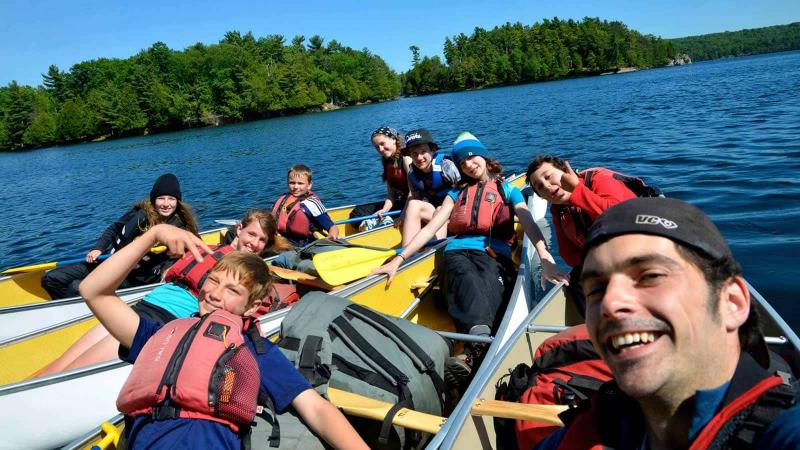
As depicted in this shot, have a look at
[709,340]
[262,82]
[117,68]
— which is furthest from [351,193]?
[117,68]

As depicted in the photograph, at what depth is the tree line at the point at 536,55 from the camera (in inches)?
3236

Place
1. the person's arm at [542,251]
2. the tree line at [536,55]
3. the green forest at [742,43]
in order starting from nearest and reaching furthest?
the person's arm at [542,251], the tree line at [536,55], the green forest at [742,43]

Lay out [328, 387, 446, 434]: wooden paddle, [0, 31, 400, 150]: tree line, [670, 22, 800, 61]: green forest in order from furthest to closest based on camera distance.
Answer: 1. [670, 22, 800, 61]: green forest
2. [0, 31, 400, 150]: tree line
3. [328, 387, 446, 434]: wooden paddle

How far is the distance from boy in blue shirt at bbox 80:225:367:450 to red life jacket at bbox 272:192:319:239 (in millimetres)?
2921

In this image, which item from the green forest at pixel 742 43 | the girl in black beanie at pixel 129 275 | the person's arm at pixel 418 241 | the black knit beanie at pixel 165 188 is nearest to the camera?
the person's arm at pixel 418 241

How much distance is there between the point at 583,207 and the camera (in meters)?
3.00

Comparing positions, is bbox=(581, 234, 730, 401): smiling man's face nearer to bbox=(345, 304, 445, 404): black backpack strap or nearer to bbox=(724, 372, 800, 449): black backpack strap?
bbox=(724, 372, 800, 449): black backpack strap

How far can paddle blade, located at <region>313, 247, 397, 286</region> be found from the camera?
4.09 metres

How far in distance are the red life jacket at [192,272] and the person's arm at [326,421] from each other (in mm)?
1554

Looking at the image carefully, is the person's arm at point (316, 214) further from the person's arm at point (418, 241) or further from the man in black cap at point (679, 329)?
the man in black cap at point (679, 329)

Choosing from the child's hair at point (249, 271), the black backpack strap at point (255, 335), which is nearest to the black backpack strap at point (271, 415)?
the black backpack strap at point (255, 335)

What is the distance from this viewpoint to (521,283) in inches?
147

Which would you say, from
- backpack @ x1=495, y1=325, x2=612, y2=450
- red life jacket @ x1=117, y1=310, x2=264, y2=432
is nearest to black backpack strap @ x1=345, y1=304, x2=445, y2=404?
backpack @ x1=495, y1=325, x2=612, y2=450

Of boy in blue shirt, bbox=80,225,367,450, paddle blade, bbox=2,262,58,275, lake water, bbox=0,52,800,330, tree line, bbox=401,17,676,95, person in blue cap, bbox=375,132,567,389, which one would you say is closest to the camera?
boy in blue shirt, bbox=80,225,367,450
